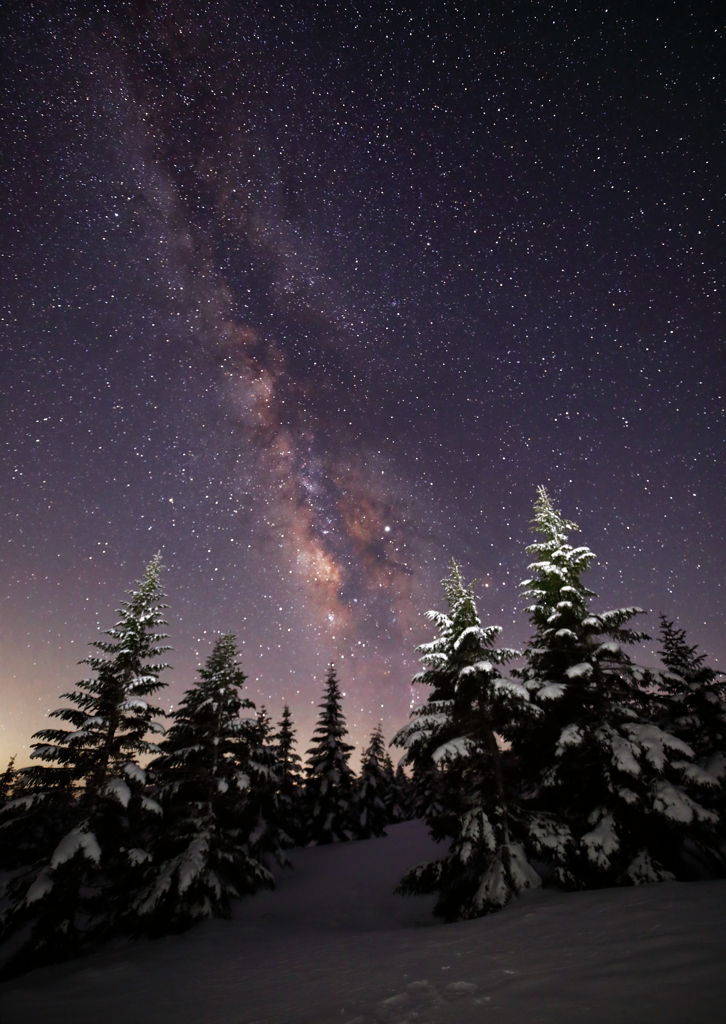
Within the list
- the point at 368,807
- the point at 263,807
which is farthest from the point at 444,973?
the point at 368,807

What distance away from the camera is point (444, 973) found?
6.46 meters

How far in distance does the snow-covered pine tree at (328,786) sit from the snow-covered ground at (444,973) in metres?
21.6

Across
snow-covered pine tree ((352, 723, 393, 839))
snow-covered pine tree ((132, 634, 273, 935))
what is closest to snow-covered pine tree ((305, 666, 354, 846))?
snow-covered pine tree ((352, 723, 393, 839))

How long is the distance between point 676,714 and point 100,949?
21.8 meters

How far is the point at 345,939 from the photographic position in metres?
11.8

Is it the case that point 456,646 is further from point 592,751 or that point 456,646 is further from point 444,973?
point 444,973

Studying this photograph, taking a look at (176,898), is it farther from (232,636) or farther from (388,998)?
(388,998)

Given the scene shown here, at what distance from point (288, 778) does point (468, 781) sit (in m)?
26.4

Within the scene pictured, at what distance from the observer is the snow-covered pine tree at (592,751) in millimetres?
11367

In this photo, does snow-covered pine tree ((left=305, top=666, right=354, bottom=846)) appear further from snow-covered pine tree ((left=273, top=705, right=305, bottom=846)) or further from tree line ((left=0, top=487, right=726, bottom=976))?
tree line ((left=0, top=487, right=726, bottom=976))

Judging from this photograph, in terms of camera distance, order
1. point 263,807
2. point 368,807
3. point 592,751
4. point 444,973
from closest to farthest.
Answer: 1. point 444,973
2. point 592,751
3. point 263,807
4. point 368,807

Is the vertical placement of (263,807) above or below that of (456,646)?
below

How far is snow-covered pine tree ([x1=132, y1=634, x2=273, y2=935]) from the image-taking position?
14562 millimetres

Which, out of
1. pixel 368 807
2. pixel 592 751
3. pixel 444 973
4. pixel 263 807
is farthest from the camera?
pixel 368 807
